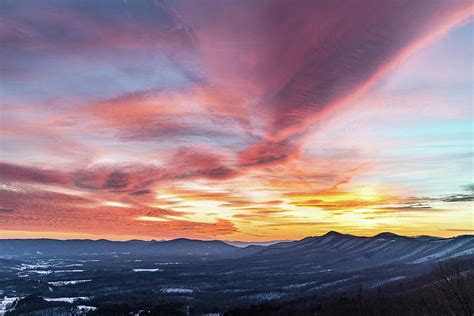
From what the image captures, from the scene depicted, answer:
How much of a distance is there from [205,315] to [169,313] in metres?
18.7

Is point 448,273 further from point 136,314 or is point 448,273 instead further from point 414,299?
point 136,314

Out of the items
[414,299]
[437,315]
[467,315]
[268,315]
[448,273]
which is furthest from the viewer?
[268,315]

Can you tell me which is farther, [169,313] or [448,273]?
[169,313]

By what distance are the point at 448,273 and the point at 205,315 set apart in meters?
163

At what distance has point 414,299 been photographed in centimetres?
15038

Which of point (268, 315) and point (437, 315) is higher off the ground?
point (437, 315)

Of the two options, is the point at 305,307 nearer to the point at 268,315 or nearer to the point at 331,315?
the point at 268,315

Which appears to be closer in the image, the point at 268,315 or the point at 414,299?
the point at 414,299

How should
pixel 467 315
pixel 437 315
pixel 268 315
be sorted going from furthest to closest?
pixel 268 315 < pixel 437 315 < pixel 467 315

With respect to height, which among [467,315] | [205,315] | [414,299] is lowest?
[205,315]

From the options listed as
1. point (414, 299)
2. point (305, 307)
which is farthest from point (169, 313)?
point (414, 299)

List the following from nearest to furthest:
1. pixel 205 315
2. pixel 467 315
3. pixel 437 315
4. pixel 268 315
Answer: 1. pixel 467 315
2. pixel 437 315
3. pixel 268 315
4. pixel 205 315

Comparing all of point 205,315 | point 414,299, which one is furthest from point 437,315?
point 205,315

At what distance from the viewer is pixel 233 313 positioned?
7023 inches
